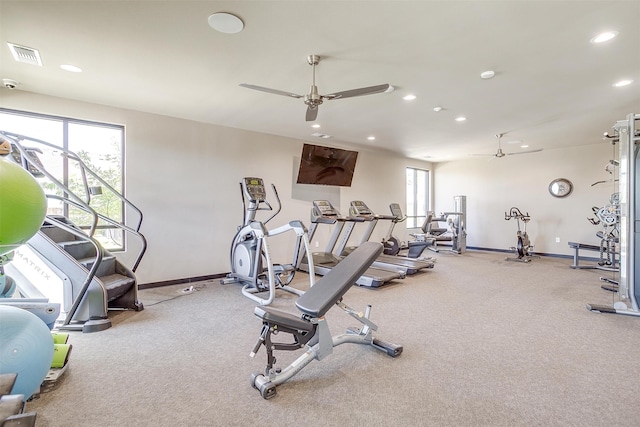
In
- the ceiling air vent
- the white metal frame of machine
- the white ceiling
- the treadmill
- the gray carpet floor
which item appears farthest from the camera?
the treadmill

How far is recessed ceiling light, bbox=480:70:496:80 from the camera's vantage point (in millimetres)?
3318

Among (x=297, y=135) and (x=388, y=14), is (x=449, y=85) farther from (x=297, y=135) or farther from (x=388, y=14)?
(x=297, y=135)

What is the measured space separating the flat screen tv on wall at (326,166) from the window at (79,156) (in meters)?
3.17

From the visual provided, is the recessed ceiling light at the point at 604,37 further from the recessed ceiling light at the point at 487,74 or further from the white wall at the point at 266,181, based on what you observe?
the white wall at the point at 266,181

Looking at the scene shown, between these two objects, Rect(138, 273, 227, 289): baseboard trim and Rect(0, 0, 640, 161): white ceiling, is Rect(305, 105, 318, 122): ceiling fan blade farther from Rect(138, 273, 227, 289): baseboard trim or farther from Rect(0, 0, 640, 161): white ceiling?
Rect(138, 273, 227, 289): baseboard trim

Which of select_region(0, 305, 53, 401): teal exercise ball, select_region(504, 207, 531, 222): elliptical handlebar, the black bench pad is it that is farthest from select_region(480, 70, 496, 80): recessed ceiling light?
select_region(504, 207, 531, 222): elliptical handlebar

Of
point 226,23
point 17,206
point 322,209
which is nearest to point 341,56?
point 226,23

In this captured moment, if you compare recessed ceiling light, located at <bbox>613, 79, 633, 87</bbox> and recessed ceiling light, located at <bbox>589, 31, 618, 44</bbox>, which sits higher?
recessed ceiling light, located at <bbox>613, 79, 633, 87</bbox>

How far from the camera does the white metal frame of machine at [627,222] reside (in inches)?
141

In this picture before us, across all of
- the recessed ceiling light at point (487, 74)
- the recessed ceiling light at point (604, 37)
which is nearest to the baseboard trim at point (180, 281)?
the recessed ceiling light at point (487, 74)

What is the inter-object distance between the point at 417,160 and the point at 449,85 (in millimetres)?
5907

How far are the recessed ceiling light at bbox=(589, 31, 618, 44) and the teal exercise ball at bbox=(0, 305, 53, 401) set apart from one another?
4643 mm

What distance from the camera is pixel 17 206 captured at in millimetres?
1506

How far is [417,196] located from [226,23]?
27.5ft
